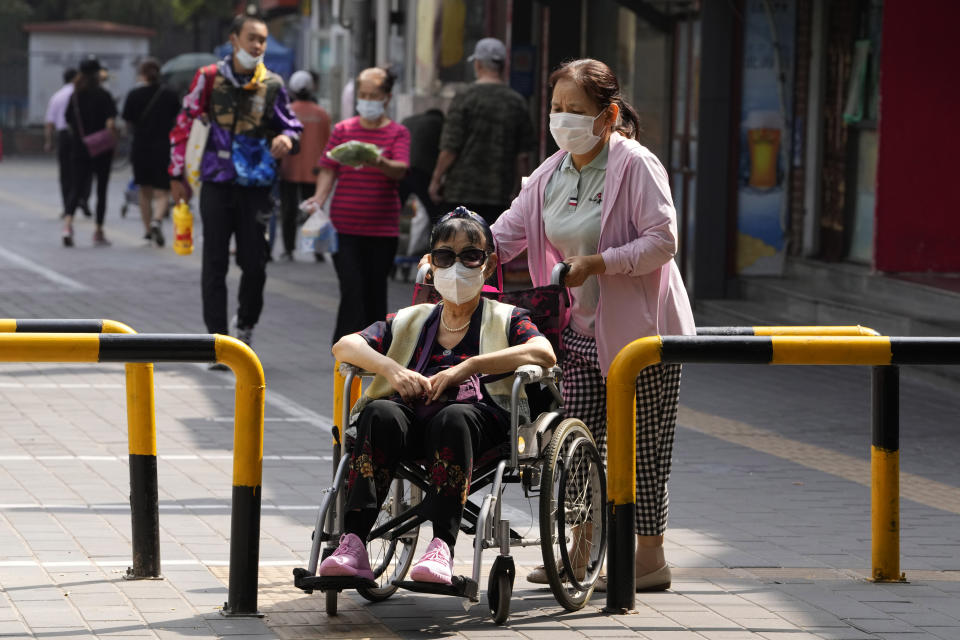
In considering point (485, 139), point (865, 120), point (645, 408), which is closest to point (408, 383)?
point (645, 408)

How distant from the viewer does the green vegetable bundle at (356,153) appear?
1057 cm

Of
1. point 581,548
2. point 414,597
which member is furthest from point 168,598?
point 581,548

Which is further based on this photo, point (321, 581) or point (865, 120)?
point (865, 120)

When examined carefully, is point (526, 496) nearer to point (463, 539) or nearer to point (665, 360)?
point (665, 360)

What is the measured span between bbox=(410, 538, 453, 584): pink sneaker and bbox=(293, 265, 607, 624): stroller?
25mm

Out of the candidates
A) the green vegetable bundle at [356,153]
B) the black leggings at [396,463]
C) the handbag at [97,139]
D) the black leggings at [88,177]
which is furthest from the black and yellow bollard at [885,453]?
the handbag at [97,139]

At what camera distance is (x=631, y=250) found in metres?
5.83

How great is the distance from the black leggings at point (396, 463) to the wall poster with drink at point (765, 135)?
366 inches

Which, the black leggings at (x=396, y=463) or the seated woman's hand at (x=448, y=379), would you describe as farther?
the seated woman's hand at (x=448, y=379)

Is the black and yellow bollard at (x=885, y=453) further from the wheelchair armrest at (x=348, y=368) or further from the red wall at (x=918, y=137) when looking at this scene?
the red wall at (x=918, y=137)

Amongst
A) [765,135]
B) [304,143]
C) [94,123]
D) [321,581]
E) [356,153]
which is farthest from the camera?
[94,123]

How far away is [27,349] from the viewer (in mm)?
5242

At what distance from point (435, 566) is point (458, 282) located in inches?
37.4

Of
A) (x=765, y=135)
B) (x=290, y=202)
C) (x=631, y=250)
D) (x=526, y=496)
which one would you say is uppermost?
(x=765, y=135)
